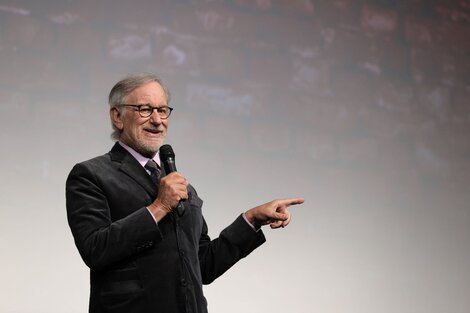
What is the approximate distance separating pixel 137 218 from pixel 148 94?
330 mm

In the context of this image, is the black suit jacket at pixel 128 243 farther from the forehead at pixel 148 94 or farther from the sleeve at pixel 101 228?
the forehead at pixel 148 94

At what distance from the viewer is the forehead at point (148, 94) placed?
1854 millimetres

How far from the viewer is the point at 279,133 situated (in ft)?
11.9

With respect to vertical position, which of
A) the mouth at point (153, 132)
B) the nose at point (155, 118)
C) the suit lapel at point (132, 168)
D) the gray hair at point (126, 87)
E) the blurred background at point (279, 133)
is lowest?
the suit lapel at point (132, 168)

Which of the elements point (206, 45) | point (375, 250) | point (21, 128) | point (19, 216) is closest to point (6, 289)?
point (19, 216)

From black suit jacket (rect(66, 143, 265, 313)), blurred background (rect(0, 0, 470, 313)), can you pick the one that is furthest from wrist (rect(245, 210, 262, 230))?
blurred background (rect(0, 0, 470, 313))

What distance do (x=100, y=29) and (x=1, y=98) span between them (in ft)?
1.67

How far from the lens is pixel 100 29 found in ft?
10.8

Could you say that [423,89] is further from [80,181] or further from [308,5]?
[80,181]

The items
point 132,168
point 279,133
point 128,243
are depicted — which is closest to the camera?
point 128,243

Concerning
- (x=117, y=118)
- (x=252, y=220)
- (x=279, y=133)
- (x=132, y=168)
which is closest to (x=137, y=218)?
(x=132, y=168)

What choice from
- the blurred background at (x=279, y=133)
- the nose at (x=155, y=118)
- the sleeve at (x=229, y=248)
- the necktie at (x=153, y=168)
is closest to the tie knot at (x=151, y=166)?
the necktie at (x=153, y=168)

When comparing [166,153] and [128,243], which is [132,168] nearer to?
[166,153]

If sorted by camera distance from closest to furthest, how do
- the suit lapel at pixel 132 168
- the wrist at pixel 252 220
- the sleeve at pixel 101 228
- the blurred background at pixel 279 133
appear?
the sleeve at pixel 101 228, the suit lapel at pixel 132 168, the wrist at pixel 252 220, the blurred background at pixel 279 133
